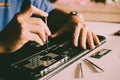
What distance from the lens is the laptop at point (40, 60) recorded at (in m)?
0.68

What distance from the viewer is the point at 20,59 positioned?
777 mm

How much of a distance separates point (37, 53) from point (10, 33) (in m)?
0.11

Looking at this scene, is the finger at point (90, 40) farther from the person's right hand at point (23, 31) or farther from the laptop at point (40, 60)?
the person's right hand at point (23, 31)

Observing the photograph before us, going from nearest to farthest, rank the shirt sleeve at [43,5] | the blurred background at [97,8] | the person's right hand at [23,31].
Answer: the person's right hand at [23,31] < the shirt sleeve at [43,5] < the blurred background at [97,8]

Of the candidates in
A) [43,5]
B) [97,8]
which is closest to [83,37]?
[43,5]

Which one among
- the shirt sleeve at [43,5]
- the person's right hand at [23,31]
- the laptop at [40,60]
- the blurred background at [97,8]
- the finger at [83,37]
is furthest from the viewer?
the blurred background at [97,8]

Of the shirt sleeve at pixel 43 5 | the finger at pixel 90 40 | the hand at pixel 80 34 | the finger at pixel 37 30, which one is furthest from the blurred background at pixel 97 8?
the finger at pixel 37 30

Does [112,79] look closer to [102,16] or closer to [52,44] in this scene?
[52,44]

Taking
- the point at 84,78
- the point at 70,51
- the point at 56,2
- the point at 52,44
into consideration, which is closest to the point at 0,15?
the point at 52,44

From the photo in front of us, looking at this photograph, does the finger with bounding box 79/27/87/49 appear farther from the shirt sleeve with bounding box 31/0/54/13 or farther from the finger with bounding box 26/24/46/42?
the shirt sleeve with bounding box 31/0/54/13

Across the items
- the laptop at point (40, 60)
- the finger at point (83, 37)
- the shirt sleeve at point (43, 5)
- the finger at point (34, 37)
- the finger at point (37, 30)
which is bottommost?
the laptop at point (40, 60)

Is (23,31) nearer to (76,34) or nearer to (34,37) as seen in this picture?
(34,37)

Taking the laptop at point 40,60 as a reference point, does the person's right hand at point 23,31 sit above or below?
above

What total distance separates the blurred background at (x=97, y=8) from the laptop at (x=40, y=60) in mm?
1887
